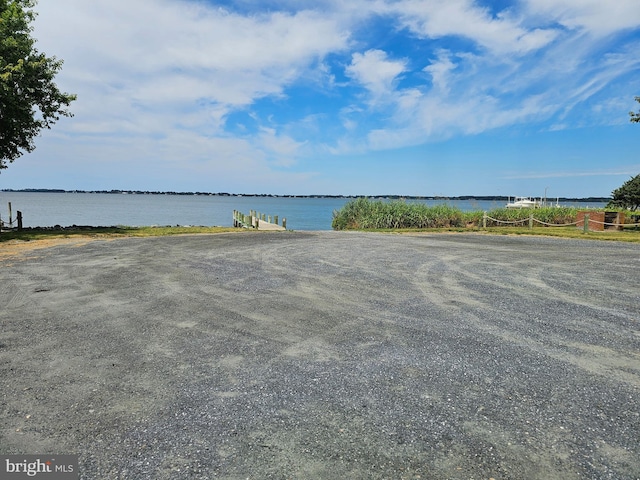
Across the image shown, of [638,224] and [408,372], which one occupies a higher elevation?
[638,224]

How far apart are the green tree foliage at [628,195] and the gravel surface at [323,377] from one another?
27.2 metres

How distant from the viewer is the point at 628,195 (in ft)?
98.3

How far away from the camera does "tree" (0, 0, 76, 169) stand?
57.1ft

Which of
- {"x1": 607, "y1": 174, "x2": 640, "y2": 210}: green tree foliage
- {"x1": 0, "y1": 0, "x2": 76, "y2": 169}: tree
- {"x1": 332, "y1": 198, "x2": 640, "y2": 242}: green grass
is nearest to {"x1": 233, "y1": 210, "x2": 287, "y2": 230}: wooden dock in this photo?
{"x1": 332, "y1": 198, "x2": 640, "y2": 242}: green grass

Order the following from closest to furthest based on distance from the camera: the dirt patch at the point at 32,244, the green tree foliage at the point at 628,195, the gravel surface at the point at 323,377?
the gravel surface at the point at 323,377, the dirt patch at the point at 32,244, the green tree foliage at the point at 628,195

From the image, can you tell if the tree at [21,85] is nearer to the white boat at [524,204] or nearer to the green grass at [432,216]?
the green grass at [432,216]

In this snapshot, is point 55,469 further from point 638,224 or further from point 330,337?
point 638,224

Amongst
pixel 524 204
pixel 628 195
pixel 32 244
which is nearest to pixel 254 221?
pixel 32 244

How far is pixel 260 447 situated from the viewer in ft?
9.59

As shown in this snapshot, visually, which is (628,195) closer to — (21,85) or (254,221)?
(254,221)

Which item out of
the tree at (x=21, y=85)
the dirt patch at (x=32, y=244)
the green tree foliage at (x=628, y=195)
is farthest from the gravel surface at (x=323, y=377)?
the green tree foliage at (x=628, y=195)

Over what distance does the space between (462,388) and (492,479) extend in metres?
1.26

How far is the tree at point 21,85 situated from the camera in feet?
57.1

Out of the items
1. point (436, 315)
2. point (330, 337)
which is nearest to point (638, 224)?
point (436, 315)
